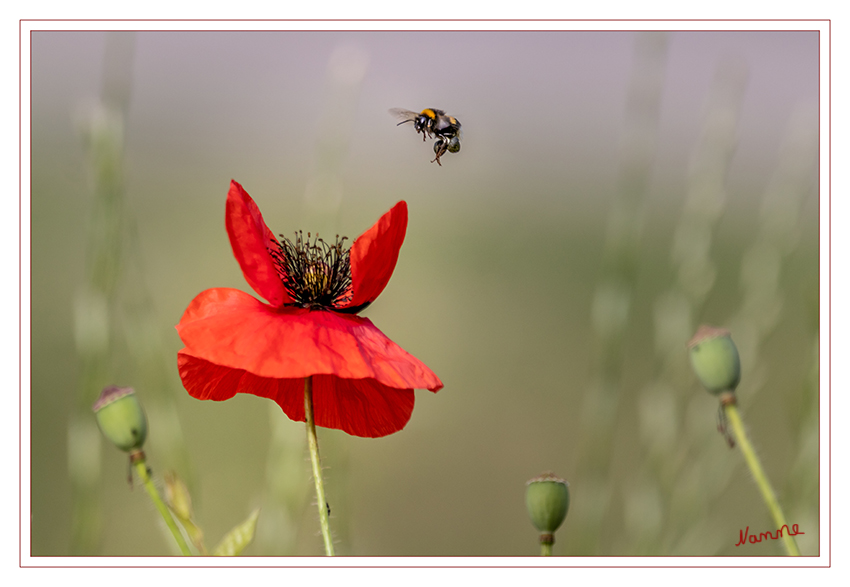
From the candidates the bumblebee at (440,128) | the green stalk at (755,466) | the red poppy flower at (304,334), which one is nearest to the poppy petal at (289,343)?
the red poppy flower at (304,334)

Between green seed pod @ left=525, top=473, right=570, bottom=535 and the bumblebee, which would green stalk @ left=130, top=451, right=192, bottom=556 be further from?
the bumblebee

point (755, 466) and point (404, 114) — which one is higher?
point (404, 114)

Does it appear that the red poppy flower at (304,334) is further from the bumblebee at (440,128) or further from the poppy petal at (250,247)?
the bumblebee at (440,128)
